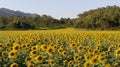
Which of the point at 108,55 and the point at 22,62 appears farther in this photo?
the point at 108,55

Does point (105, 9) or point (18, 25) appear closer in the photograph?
point (18, 25)

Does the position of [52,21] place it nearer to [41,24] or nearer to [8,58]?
[41,24]

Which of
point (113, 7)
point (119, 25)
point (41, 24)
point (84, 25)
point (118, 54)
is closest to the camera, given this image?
point (118, 54)

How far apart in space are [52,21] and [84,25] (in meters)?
19.2

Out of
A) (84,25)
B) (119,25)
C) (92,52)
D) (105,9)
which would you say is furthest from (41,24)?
(92,52)

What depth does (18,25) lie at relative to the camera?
4878cm

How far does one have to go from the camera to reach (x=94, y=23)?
150 feet

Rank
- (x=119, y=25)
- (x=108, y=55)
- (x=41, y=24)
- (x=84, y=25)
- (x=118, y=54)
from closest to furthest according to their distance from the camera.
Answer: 1. (x=118, y=54)
2. (x=108, y=55)
3. (x=119, y=25)
4. (x=84, y=25)
5. (x=41, y=24)

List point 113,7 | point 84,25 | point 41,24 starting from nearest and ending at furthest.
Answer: point 84,25, point 113,7, point 41,24

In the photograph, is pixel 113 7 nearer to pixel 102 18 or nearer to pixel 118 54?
pixel 102 18

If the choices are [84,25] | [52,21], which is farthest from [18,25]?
[52,21]

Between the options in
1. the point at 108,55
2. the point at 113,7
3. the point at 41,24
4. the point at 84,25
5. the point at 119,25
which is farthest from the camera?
the point at 41,24

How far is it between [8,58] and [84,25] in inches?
1537

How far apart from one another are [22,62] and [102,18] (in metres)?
37.5
